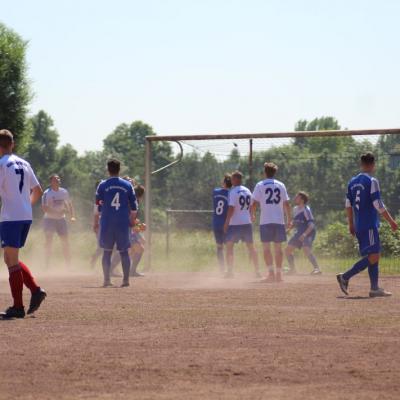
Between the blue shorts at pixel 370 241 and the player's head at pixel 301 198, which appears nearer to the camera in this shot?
the blue shorts at pixel 370 241

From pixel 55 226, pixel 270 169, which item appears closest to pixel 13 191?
pixel 270 169

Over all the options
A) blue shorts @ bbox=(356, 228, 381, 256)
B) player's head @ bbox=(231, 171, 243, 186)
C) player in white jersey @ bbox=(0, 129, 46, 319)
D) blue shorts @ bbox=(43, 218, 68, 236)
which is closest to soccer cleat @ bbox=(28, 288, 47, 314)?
player in white jersey @ bbox=(0, 129, 46, 319)

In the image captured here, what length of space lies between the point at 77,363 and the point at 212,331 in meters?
2.20

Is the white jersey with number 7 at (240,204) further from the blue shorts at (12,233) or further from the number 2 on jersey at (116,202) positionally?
the blue shorts at (12,233)

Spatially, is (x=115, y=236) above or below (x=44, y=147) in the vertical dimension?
below

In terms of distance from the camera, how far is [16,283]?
37.4 ft

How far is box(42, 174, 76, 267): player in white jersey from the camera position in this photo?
2366cm

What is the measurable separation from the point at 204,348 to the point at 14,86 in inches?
989

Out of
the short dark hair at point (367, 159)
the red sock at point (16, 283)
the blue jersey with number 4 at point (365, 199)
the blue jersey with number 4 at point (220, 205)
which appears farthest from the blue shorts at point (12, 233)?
the blue jersey with number 4 at point (220, 205)

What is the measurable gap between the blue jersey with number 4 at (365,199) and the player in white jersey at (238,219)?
575 centimetres

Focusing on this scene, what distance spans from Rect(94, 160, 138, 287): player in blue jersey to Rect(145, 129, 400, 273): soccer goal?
6527 mm

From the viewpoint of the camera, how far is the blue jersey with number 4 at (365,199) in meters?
14.2

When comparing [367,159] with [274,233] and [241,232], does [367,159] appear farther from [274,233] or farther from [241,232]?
[241,232]

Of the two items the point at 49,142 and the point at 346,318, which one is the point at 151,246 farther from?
the point at 49,142
